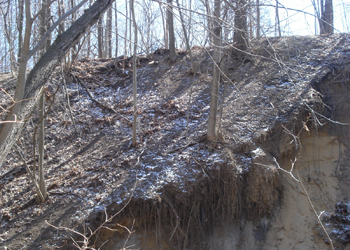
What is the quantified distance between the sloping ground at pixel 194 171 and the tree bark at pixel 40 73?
2.54 m

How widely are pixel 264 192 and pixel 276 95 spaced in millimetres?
2986

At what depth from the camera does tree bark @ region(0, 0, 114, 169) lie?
106 inches

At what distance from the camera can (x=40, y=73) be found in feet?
9.82

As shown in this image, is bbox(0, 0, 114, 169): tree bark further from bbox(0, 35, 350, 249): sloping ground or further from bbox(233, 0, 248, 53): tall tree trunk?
bbox(0, 35, 350, 249): sloping ground

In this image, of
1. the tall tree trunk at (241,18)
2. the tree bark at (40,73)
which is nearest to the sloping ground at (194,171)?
the tall tree trunk at (241,18)

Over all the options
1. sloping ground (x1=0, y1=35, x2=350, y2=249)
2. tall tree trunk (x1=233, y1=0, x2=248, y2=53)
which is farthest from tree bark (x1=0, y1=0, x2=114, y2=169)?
sloping ground (x1=0, y1=35, x2=350, y2=249)

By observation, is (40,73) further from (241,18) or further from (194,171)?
(241,18)

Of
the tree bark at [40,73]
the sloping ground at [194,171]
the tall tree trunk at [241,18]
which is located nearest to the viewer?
the tree bark at [40,73]

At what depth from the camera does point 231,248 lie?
549cm

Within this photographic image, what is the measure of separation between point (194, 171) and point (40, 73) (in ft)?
11.8

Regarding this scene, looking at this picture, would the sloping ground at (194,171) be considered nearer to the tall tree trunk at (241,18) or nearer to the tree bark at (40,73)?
the tall tree trunk at (241,18)

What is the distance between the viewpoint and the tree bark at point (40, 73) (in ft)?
8.87

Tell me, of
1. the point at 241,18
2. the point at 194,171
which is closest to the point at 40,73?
the point at 194,171

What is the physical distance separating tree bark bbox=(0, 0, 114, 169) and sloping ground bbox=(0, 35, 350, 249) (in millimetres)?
2544
